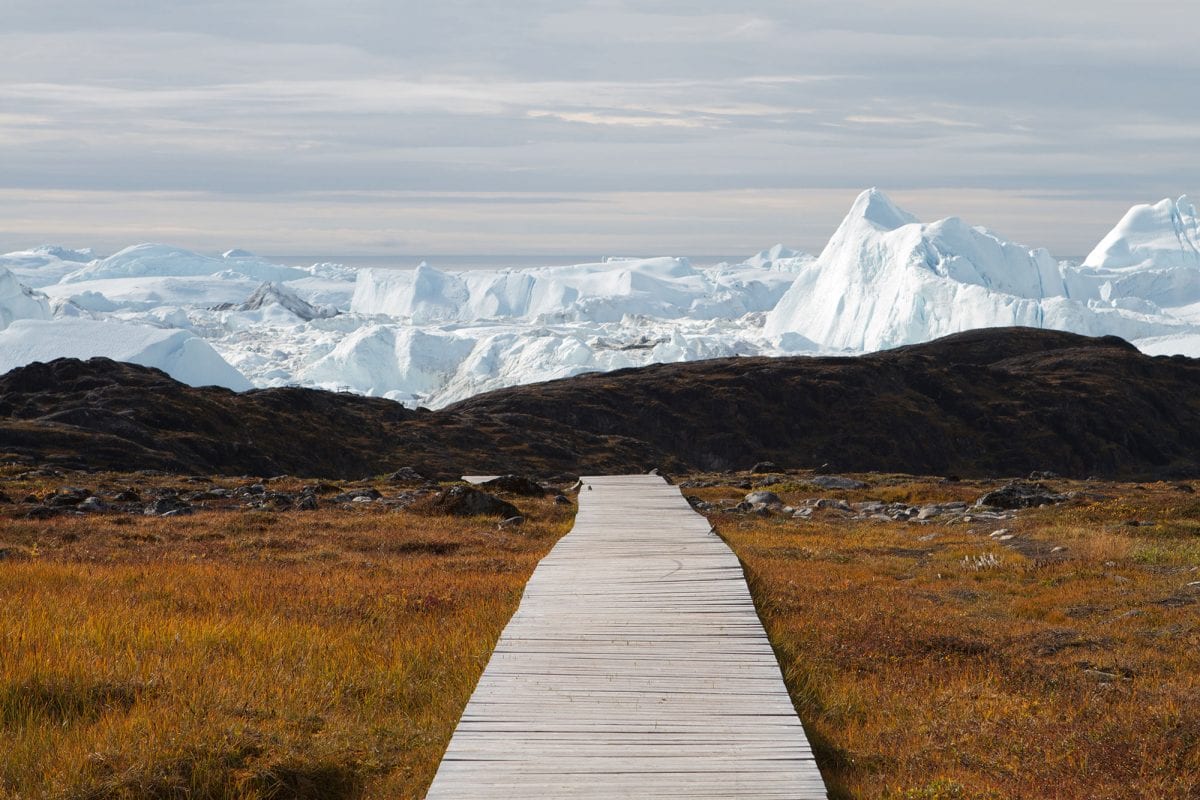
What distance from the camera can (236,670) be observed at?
10.2 meters

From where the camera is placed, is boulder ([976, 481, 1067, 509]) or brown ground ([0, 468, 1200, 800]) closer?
brown ground ([0, 468, 1200, 800])

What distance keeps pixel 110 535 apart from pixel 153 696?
15.3m

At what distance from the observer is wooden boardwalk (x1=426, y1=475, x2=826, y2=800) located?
7.09 m

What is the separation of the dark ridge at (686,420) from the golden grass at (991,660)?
57536 mm

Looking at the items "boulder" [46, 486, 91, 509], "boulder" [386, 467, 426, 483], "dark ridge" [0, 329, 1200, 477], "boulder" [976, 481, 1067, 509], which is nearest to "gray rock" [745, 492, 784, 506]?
"boulder" [976, 481, 1067, 509]

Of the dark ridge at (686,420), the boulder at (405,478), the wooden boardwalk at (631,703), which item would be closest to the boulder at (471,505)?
the wooden boardwalk at (631,703)

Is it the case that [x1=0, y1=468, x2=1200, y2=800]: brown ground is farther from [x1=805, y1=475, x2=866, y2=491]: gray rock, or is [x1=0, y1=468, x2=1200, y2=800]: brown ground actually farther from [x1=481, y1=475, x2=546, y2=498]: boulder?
[x1=805, y1=475, x2=866, y2=491]: gray rock

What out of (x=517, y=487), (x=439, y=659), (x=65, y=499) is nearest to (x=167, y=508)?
(x=65, y=499)

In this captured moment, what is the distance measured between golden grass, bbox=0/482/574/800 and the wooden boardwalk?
61 cm

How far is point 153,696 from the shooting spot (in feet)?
30.7

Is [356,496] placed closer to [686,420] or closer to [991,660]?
[991,660]

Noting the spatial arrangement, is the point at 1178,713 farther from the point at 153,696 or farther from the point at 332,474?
the point at 332,474

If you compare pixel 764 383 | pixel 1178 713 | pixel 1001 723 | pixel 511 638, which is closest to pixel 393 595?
pixel 511 638

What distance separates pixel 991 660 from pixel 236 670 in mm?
A: 8521
